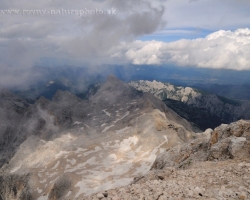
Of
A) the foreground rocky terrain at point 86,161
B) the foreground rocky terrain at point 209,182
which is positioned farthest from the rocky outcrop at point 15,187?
the foreground rocky terrain at point 209,182

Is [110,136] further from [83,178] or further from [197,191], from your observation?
[197,191]

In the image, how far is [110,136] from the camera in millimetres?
163125

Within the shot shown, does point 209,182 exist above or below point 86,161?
above

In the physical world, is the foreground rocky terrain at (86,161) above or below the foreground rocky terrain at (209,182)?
below

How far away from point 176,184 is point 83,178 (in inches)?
3485

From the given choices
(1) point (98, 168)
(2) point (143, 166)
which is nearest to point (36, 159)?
(1) point (98, 168)

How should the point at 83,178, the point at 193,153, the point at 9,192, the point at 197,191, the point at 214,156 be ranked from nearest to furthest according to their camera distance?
the point at 197,191, the point at 214,156, the point at 193,153, the point at 83,178, the point at 9,192

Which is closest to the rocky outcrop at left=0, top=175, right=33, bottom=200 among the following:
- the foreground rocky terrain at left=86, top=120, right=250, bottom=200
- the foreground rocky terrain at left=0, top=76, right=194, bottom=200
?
the foreground rocky terrain at left=0, top=76, right=194, bottom=200

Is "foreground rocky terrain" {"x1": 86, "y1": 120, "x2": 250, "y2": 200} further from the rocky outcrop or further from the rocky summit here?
the rocky outcrop

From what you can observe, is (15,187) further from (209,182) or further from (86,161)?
(209,182)

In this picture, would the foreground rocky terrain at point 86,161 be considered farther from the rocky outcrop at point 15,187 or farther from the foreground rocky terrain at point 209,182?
the foreground rocky terrain at point 209,182

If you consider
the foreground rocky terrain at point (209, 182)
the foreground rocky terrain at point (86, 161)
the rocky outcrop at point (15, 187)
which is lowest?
the rocky outcrop at point (15, 187)

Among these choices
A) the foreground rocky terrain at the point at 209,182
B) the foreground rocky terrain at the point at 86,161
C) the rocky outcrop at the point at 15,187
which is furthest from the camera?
the rocky outcrop at the point at 15,187

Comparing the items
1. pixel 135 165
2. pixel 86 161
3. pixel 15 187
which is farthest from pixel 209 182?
pixel 15 187
